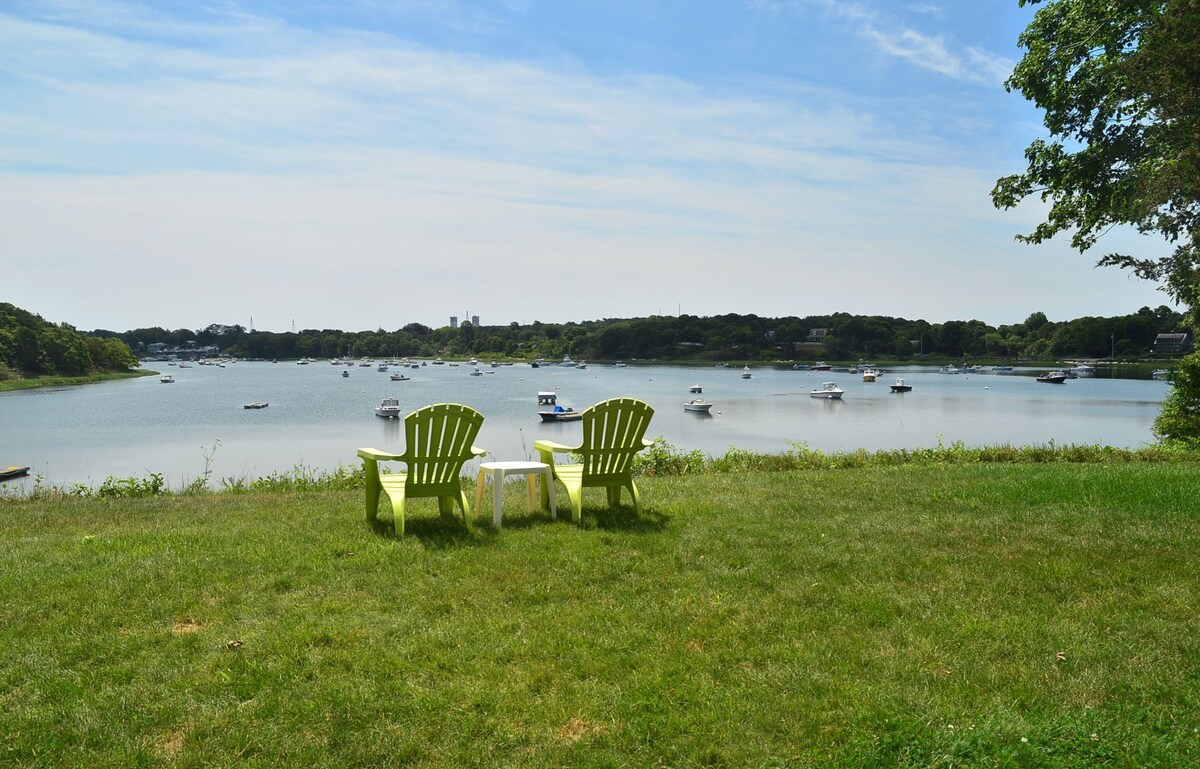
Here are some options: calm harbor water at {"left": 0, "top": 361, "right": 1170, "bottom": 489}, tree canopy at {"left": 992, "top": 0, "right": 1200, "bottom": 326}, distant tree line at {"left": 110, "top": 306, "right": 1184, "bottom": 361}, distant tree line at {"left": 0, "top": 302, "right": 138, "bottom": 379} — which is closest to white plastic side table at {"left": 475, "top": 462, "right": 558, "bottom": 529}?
calm harbor water at {"left": 0, "top": 361, "right": 1170, "bottom": 489}


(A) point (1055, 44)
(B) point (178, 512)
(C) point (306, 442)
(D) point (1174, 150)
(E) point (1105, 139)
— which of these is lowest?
(C) point (306, 442)

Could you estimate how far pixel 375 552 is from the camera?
527 centimetres

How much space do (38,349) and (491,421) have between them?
214ft

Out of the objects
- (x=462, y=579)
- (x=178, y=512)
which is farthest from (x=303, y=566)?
(x=178, y=512)

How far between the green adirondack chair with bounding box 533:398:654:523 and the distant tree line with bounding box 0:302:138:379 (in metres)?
85.4

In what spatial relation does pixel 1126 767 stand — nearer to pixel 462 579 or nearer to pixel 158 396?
pixel 462 579

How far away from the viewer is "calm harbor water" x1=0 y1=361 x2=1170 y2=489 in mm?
26422

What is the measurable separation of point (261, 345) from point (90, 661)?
182 metres

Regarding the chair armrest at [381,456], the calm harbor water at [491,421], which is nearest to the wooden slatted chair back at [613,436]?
the chair armrest at [381,456]

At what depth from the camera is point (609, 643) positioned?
3648 mm

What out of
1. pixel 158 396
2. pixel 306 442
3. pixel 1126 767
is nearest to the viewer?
pixel 1126 767

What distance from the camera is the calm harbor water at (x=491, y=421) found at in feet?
86.7

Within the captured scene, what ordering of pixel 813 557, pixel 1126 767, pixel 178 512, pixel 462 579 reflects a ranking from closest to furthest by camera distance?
pixel 1126 767, pixel 462 579, pixel 813 557, pixel 178 512

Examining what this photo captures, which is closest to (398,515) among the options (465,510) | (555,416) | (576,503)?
(465,510)
